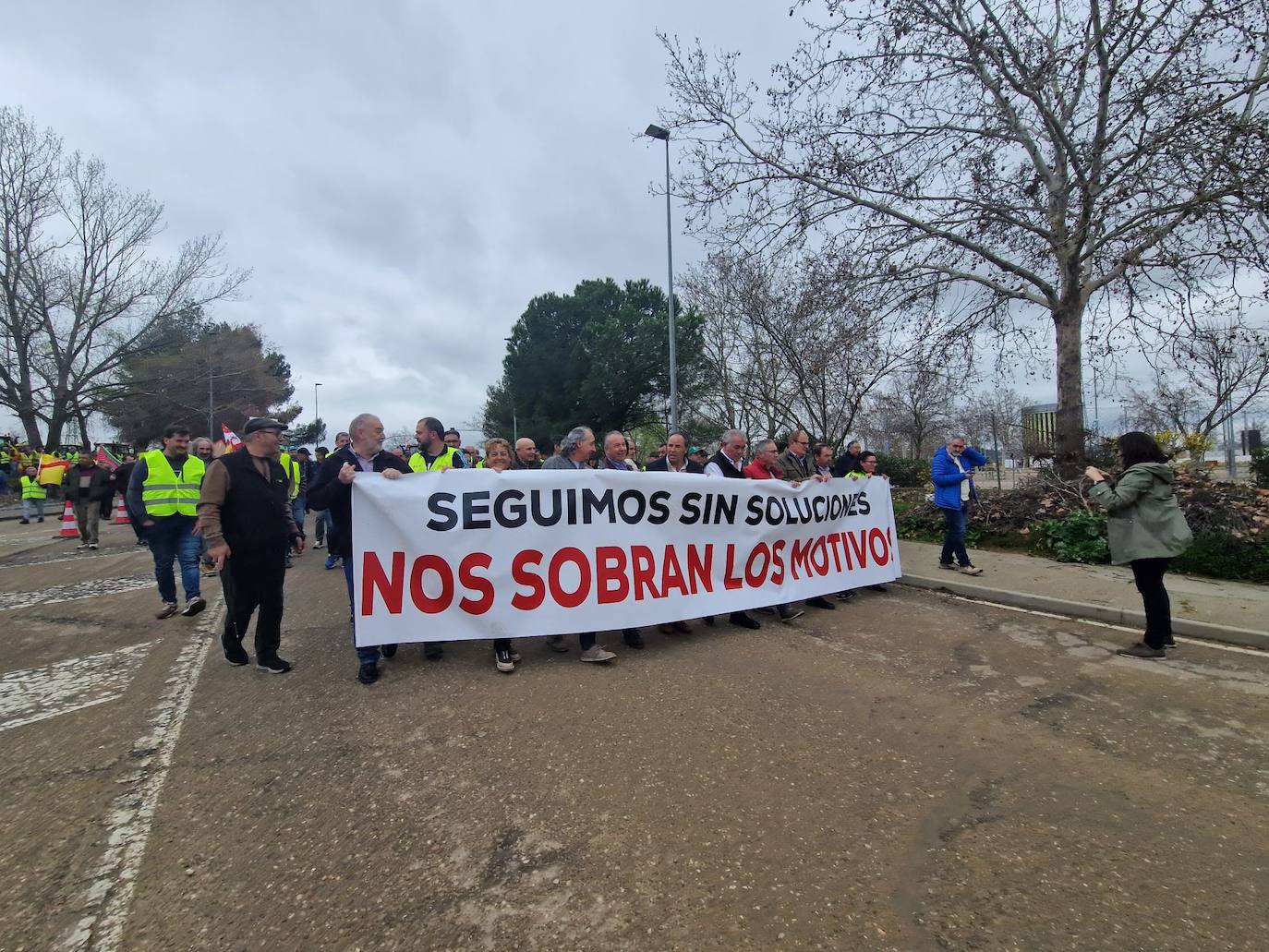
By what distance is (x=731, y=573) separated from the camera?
5.78 m

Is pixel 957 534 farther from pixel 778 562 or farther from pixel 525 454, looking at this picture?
pixel 525 454

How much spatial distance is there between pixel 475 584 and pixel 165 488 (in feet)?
12.3

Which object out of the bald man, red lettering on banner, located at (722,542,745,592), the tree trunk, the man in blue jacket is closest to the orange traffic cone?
the bald man

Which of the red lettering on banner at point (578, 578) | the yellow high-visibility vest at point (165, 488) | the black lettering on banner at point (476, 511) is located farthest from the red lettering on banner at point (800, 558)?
the yellow high-visibility vest at point (165, 488)

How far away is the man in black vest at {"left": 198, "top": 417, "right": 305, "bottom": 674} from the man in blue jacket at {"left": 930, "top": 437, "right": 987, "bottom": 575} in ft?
22.2

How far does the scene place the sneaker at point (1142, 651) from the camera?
15.9 feet

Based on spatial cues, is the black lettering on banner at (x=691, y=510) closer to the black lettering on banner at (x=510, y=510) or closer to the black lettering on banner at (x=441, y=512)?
the black lettering on banner at (x=510, y=510)

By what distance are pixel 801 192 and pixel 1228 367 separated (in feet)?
60.5

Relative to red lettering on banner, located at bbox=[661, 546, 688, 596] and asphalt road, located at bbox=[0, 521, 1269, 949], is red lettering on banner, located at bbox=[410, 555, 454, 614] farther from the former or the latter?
red lettering on banner, located at bbox=[661, 546, 688, 596]

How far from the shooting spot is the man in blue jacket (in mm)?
7695

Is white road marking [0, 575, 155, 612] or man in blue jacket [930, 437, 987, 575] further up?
man in blue jacket [930, 437, 987, 575]

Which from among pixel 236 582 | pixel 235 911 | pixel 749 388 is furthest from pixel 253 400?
pixel 235 911

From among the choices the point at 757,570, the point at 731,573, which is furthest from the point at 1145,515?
the point at 731,573

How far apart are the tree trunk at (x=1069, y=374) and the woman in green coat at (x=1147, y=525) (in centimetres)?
734
